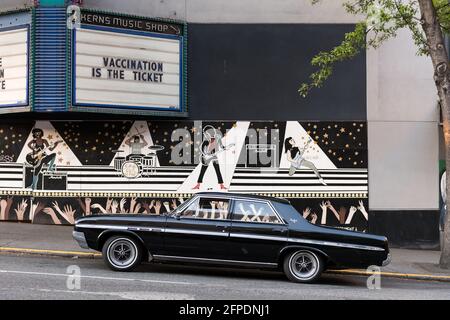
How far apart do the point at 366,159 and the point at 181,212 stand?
7.20 meters

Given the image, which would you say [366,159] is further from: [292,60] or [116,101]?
[116,101]

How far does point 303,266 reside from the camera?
9.43 m

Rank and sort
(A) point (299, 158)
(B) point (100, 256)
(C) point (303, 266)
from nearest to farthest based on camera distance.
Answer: (C) point (303, 266) → (B) point (100, 256) → (A) point (299, 158)

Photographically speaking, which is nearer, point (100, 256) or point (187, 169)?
point (100, 256)

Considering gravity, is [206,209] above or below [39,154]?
below

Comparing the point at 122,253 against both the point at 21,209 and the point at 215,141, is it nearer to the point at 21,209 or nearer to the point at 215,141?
the point at 215,141

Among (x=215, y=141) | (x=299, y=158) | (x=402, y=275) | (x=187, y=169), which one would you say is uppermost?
(x=215, y=141)

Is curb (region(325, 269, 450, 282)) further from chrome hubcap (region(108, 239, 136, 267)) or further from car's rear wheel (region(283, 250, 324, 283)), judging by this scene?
chrome hubcap (region(108, 239, 136, 267))

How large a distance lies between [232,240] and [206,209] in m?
0.72

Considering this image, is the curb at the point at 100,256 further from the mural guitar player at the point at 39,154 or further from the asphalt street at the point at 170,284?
the mural guitar player at the point at 39,154

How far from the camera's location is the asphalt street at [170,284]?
770cm

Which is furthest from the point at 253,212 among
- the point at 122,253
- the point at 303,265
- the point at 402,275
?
the point at 402,275

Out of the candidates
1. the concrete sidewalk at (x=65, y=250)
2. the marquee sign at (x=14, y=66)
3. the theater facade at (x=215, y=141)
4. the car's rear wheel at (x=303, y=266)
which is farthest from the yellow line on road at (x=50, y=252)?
the car's rear wheel at (x=303, y=266)

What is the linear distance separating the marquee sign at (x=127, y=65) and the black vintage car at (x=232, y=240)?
506cm
